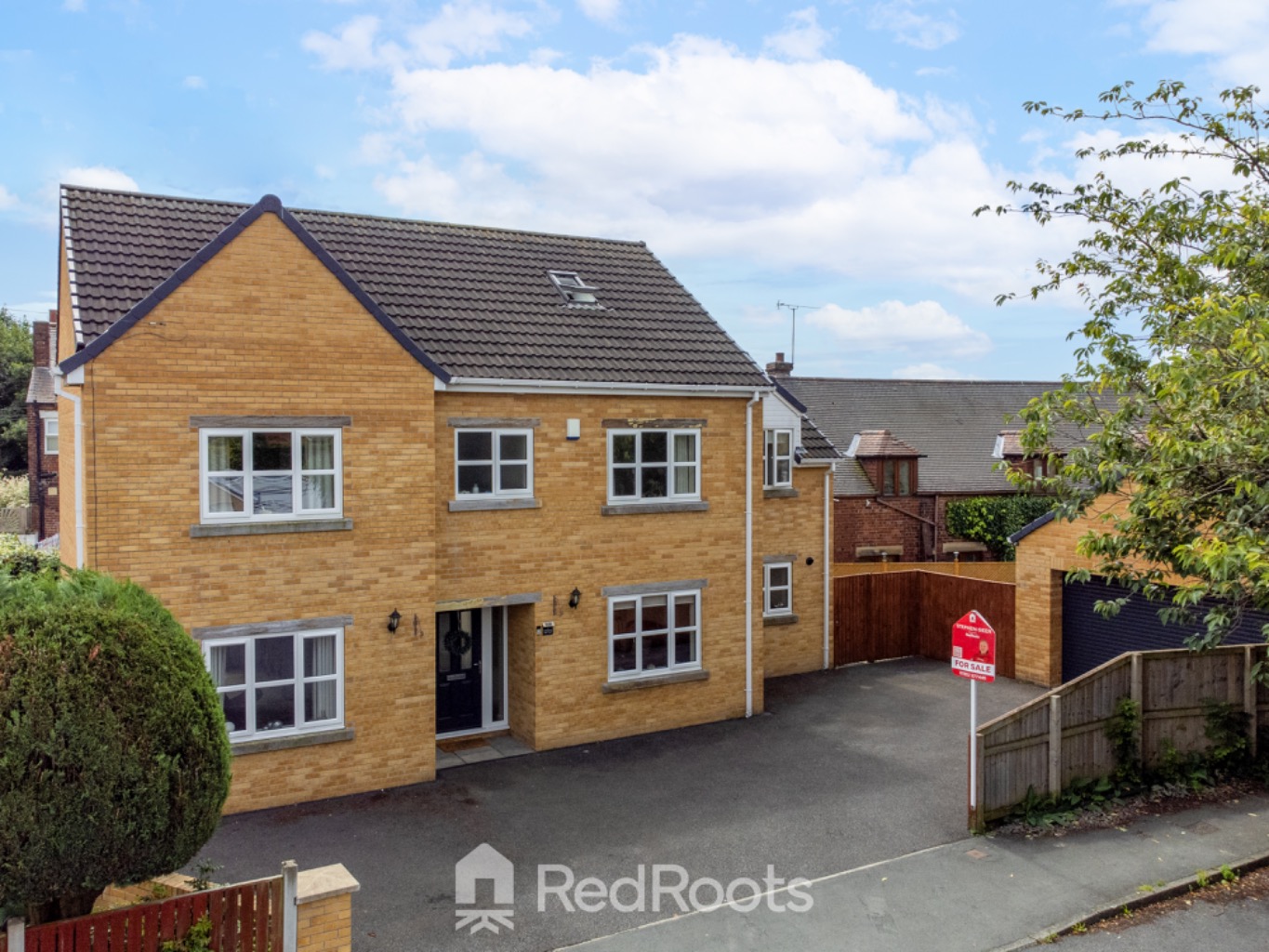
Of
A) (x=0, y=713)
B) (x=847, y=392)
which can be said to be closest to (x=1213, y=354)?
(x=0, y=713)

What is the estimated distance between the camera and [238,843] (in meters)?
11.4

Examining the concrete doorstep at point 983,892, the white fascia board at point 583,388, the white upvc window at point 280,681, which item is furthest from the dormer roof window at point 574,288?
the concrete doorstep at point 983,892

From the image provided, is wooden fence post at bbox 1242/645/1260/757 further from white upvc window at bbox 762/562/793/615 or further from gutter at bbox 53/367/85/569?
gutter at bbox 53/367/85/569

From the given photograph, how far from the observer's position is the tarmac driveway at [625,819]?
9.93 m

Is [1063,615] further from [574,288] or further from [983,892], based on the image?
[574,288]

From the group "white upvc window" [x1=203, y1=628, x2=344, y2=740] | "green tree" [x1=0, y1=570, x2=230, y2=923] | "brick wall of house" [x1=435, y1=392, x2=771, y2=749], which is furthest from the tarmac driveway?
"green tree" [x1=0, y1=570, x2=230, y2=923]

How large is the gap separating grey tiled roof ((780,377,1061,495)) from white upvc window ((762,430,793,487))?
37.1 ft

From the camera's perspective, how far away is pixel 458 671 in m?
15.7

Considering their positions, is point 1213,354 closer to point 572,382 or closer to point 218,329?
point 572,382

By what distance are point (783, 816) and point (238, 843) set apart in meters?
6.61

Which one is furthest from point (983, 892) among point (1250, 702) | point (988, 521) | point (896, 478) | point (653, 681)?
point (988, 521)

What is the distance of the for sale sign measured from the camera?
11.6 metres

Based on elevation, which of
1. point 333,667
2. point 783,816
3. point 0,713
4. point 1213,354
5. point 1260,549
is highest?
point 1213,354

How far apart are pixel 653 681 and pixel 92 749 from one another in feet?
33.7
